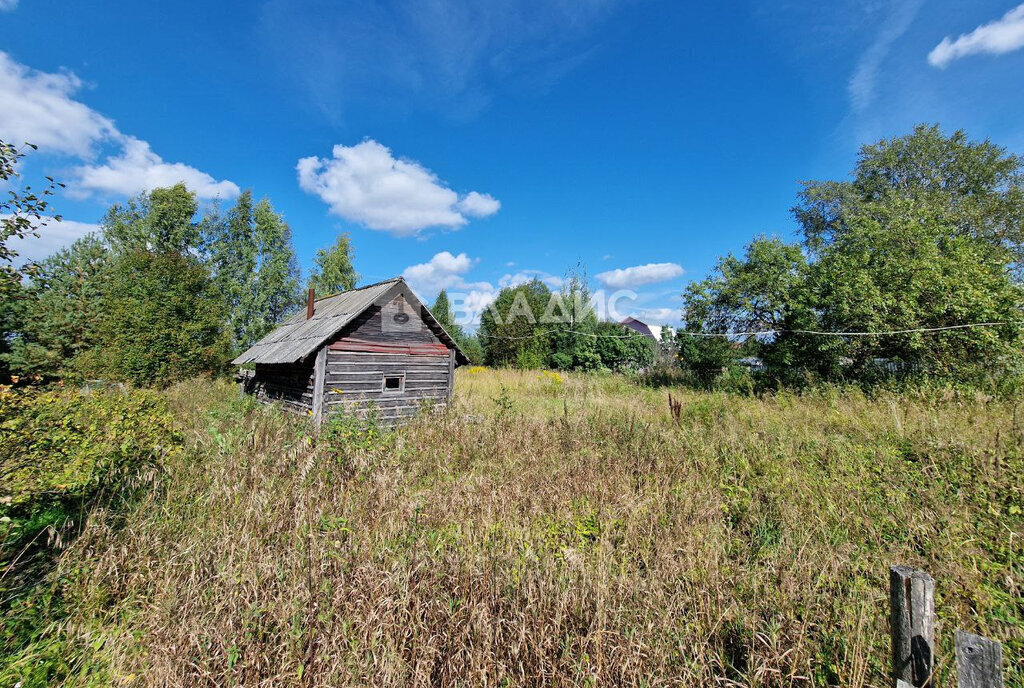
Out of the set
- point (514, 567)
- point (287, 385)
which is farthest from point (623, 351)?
point (514, 567)

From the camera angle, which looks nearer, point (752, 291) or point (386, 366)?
point (386, 366)

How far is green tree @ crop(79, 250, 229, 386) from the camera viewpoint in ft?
54.6

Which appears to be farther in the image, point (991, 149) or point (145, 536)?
point (991, 149)

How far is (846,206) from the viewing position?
22375mm

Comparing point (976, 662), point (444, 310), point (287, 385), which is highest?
point (444, 310)

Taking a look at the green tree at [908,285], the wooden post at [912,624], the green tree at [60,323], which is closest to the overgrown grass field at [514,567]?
the wooden post at [912,624]

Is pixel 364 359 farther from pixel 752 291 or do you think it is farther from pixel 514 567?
pixel 752 291

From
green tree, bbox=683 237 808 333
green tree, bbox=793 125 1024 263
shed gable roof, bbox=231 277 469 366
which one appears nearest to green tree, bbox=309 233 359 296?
shed gable roof, bbox=231 277 469 366

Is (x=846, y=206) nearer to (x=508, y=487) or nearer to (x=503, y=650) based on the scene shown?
(x=508, y=487)

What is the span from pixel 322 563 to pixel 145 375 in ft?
67.1

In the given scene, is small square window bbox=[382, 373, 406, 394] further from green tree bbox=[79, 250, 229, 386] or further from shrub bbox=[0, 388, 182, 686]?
green tree bbox=[79, 250, 229, 386]

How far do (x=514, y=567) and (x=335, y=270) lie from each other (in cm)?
3144

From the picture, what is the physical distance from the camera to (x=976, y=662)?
135 cm

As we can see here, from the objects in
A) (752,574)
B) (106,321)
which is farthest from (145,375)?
(752,574)
